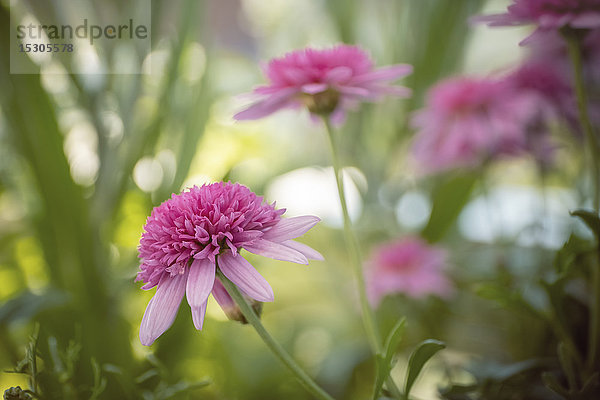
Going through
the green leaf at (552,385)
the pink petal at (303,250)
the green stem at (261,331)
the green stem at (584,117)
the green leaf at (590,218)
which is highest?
the green stem at (584,117)

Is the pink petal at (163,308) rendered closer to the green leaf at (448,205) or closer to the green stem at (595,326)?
the green stem at (595,326)

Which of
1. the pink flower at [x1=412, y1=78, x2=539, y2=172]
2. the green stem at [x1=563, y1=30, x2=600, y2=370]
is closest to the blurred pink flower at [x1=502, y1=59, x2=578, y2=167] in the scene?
the pink flower at [x1=412, y1=78, x2=539, y2=172]

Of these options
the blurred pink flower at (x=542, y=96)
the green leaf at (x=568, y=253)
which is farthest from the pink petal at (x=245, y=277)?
the blurred pink flower at (x=542, y=96)

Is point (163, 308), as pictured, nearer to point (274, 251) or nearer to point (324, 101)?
point (274, 251)

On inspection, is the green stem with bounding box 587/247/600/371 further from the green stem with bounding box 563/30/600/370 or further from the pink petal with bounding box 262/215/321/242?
the pink petal with bounding box 262/215/321/242

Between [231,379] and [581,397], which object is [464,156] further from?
[231,379]

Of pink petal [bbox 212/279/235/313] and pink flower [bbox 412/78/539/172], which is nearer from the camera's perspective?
pink petal [bbox 212/279/235/313]

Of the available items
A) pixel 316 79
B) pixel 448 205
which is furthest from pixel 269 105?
pixel 448 205
